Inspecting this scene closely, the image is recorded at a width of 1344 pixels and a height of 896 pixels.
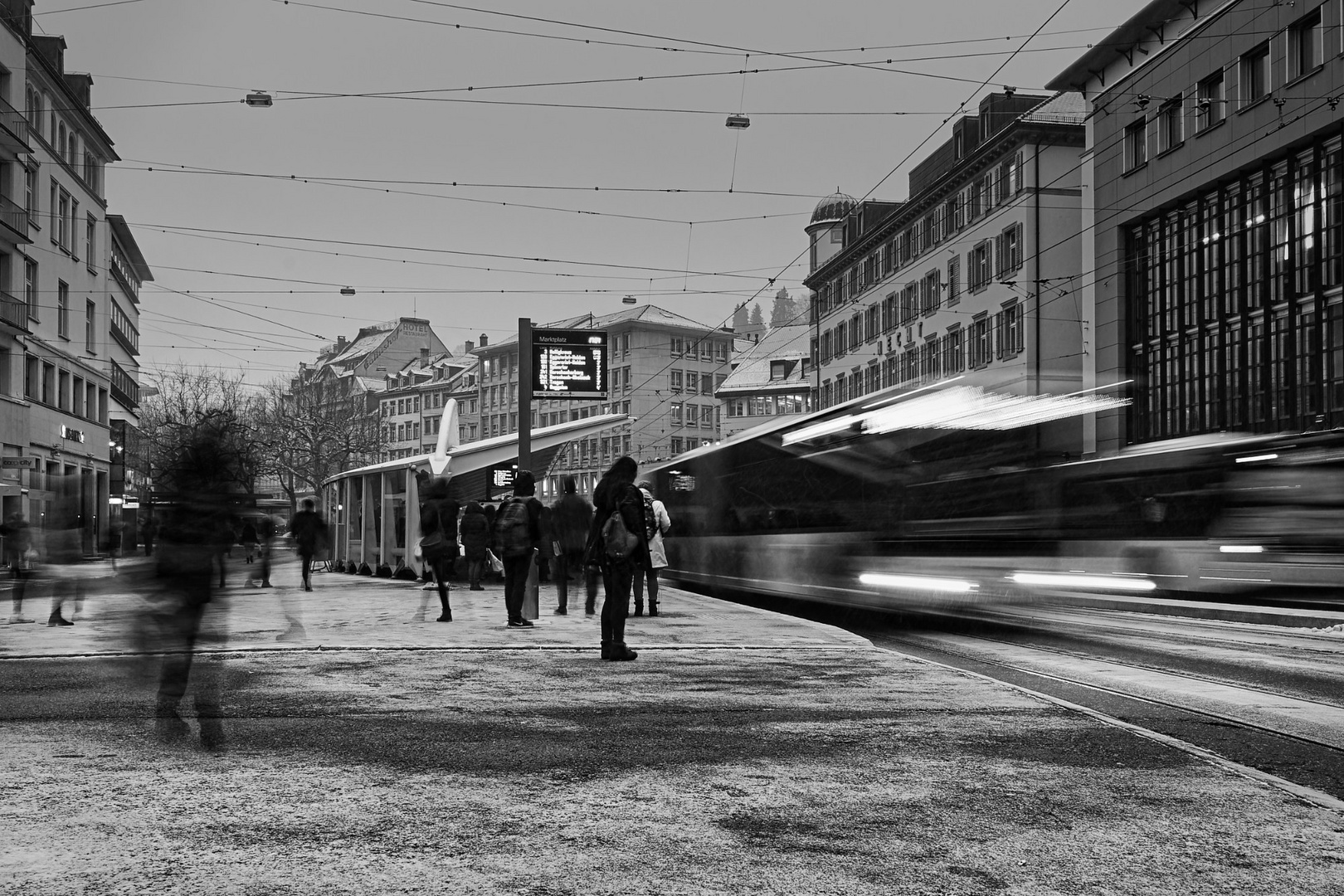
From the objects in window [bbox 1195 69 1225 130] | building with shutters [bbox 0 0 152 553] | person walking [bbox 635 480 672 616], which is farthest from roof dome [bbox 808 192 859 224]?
person walking [bbox 635 480 672 616]

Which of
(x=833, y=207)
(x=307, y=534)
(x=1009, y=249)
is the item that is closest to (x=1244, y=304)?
(x=1009, y=249)

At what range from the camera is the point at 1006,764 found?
6.94 m

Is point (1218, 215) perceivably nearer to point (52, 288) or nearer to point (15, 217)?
point (15, 217)

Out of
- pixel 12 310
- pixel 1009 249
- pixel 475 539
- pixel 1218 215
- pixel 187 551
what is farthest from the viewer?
pixel 1009 249

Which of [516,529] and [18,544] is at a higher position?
[516,529]

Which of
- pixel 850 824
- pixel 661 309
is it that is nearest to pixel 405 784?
pixel 850 824

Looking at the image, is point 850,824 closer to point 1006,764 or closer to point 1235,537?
point 1006,764

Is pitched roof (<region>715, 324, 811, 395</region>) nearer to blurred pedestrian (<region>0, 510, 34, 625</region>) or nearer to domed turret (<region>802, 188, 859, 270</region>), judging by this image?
domed turret (<region>802, 188, 859, 270</region>)

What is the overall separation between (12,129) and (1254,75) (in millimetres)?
33597

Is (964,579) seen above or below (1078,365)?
below

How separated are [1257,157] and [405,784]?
33.5 metres

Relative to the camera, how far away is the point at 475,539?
23.7m

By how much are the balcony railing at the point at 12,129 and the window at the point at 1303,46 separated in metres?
33.0

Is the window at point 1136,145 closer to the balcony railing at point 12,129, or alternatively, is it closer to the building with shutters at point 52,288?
the building with shutters at point 52,288
